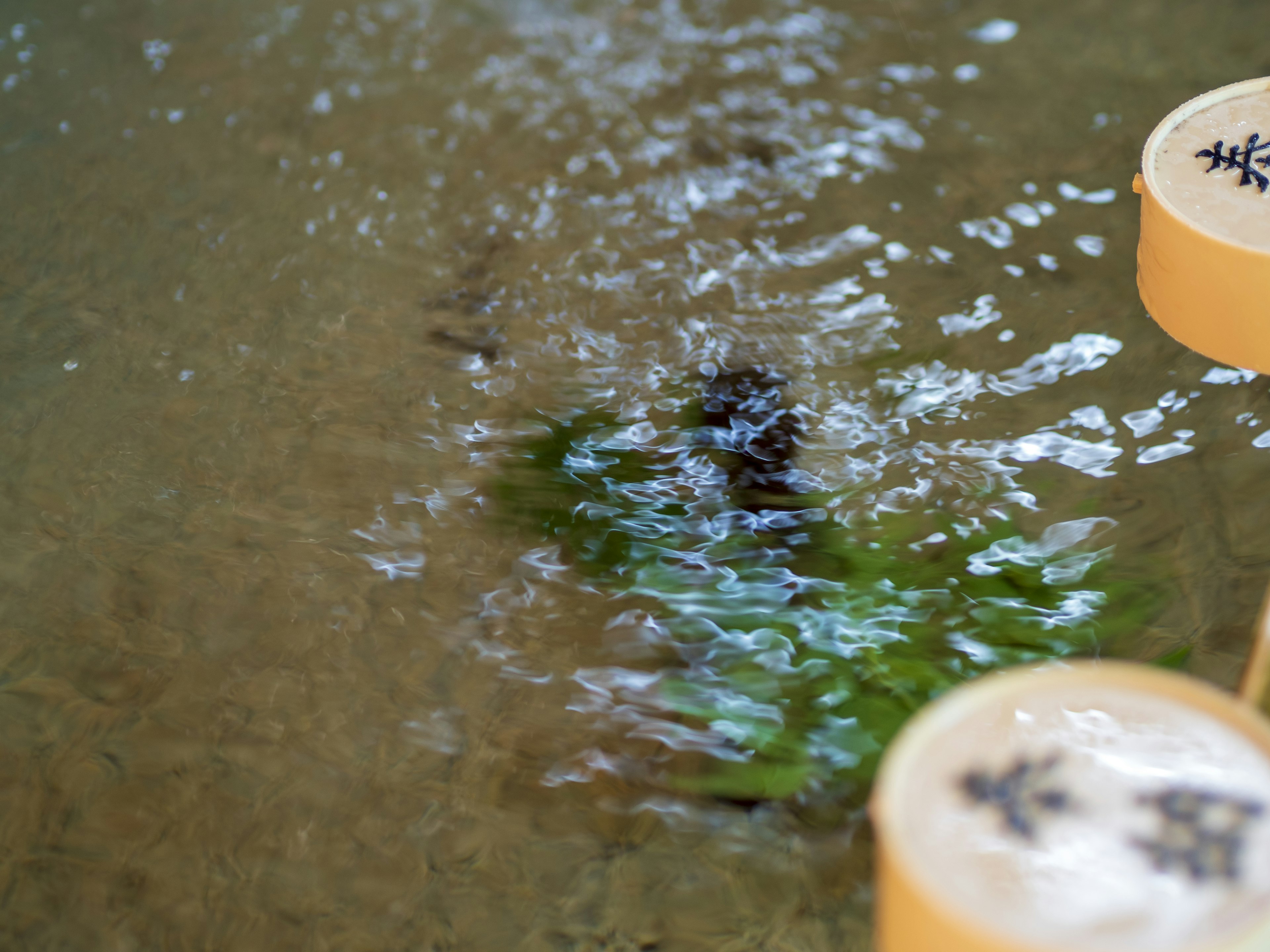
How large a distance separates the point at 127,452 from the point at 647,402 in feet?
2.61

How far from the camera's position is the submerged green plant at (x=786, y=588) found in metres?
1.26

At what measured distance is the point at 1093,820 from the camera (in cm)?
81

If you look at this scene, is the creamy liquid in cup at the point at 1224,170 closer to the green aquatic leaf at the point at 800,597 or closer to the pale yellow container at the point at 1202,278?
the pale yellow container at the point at 1202,278

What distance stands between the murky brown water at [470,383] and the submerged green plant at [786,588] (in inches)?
2.3

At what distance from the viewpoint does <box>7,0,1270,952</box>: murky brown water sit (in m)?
1.22

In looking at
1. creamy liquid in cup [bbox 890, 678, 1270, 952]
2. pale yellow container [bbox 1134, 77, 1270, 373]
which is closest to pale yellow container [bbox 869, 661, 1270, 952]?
creamy liquid in cup [bbox 890, 678, 1270, 952]

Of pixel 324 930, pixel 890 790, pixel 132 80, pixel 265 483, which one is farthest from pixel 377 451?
pixel 132 80

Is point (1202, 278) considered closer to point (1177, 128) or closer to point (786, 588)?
point (1177, 128)

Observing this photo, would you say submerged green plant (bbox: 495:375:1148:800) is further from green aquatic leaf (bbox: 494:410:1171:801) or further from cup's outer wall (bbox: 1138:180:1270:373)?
cup's outer wall (bbox: 1138:180:1270:373)

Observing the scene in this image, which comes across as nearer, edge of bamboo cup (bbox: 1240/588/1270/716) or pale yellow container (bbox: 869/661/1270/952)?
pale yellow container (bbox: 869/661/1270/952)

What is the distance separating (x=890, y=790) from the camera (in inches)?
32.4

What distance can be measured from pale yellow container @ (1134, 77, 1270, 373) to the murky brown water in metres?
0.16

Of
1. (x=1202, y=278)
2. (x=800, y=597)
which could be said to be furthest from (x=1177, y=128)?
(x=800, y=597)

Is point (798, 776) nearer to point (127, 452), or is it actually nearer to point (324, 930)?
point (324, 930)
